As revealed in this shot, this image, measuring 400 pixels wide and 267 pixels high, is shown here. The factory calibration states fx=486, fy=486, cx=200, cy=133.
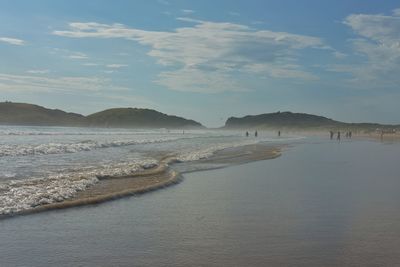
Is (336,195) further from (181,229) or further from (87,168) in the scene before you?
(87,168)

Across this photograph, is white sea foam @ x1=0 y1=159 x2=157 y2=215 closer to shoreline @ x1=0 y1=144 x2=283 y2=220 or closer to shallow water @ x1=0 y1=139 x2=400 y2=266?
shoreline @ x1=0 y1=144 x2=283 y2=220

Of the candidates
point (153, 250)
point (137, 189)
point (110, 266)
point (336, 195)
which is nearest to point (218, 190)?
point (137, 189)

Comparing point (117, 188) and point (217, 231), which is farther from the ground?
point (117, 188)

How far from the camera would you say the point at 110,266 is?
7.56 metres

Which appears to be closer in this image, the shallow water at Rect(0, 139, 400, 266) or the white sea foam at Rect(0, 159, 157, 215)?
the shallow water at Rect(0, 139, 400, 266)

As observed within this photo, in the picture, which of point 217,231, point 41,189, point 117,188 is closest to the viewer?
point 217,231

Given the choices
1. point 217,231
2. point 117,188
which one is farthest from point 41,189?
point 217,231

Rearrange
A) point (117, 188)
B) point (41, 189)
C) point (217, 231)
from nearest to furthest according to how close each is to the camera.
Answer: point (217, 231) < point (41, 189) < point (117, 188)

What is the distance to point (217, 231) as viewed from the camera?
32.4 feet

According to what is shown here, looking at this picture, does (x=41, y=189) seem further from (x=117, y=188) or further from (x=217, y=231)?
(x=217, y=231)

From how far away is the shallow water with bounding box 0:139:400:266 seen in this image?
8023mm

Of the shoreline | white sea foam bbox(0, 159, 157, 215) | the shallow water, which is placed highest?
white sea foam bbox(0, 159, 157, 215)

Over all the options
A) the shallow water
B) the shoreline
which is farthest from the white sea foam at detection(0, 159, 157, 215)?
the shallow water

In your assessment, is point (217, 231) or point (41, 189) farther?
point (41, 189)
